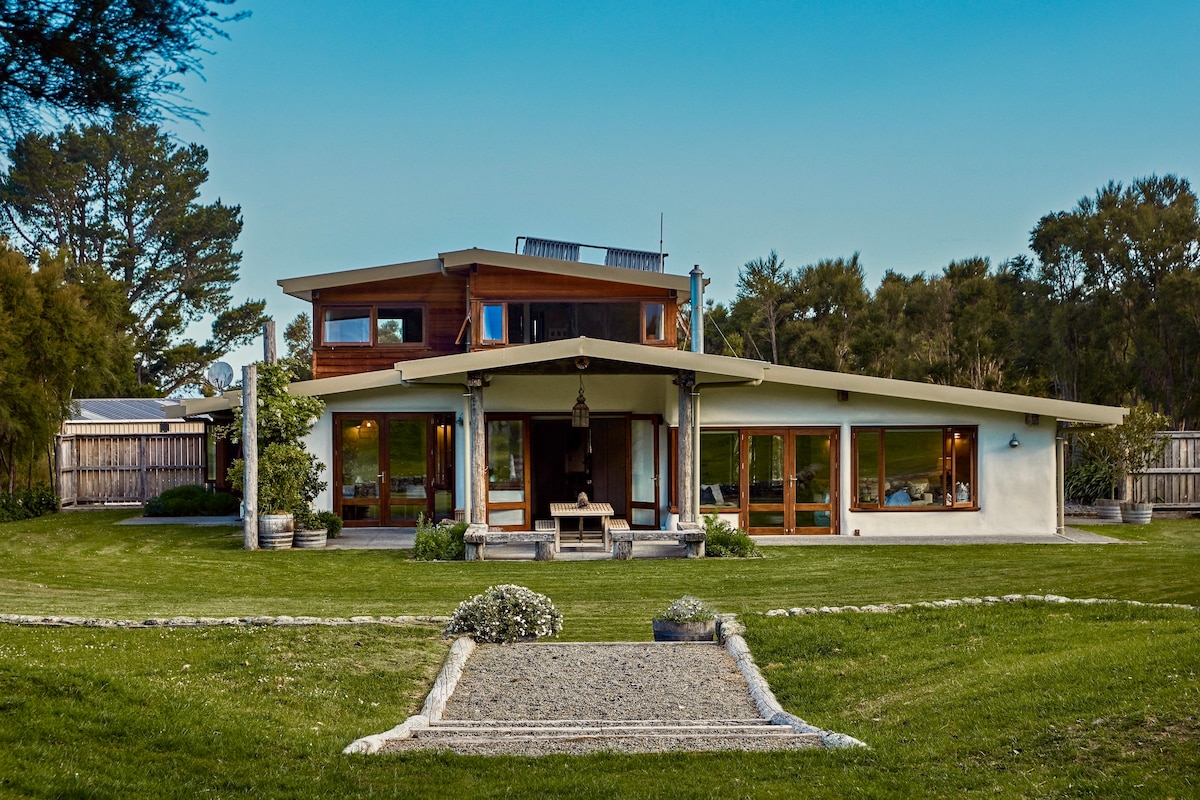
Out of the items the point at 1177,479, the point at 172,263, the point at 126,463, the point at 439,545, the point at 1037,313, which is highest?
the point at 172,263

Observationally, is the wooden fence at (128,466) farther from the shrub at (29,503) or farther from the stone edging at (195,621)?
the stone edging at (195,621)

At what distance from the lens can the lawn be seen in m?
5.18

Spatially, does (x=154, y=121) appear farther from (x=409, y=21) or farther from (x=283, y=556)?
(x=409, y=21)

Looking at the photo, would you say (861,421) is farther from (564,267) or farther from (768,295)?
(768,295)

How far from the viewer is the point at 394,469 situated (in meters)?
19.2

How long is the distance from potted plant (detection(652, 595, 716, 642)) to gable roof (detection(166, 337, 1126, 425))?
664cm

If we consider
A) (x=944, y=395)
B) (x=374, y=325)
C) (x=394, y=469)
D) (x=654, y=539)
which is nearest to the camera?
(x=654, y=539)

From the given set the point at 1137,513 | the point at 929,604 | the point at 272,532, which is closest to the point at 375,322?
the point at 272,532

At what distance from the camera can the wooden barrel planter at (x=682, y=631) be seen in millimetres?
9562

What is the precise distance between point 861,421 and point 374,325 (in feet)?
31.6

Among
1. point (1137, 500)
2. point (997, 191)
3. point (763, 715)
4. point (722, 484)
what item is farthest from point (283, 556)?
point (997, 191)

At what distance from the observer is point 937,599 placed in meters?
11.1

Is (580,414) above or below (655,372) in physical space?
below

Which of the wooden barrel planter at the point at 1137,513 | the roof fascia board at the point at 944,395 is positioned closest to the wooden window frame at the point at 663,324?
the roof fascia board at the point at 944,395
